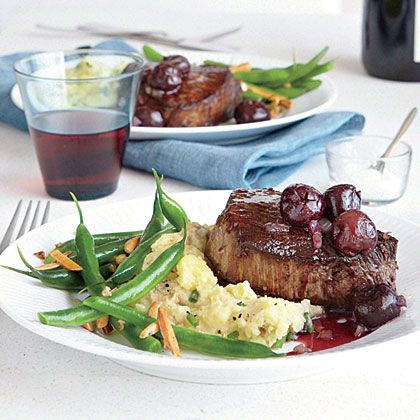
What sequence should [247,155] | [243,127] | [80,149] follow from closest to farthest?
[80,149]
[247,155]
[243,127]

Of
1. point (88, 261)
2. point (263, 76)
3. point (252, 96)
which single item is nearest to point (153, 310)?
point (88, 261)

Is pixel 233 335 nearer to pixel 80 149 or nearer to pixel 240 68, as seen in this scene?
pixel 80 149

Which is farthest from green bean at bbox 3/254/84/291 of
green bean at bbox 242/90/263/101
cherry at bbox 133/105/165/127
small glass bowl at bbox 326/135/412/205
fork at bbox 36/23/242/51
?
fork at bbox 36/23/242/51

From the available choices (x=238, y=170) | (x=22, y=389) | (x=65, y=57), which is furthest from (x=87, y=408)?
(x=65, y=57)

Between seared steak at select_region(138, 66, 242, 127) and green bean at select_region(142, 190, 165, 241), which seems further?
seared steak at select_region(138, 66, 242, 127)

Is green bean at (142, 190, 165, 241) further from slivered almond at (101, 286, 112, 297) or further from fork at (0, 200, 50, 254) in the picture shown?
fork at (0, 200, 50, 254)

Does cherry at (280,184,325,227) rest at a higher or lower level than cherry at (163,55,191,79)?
higher

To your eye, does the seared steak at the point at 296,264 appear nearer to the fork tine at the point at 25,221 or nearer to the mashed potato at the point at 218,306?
the mashed potato at the point at 218,306
